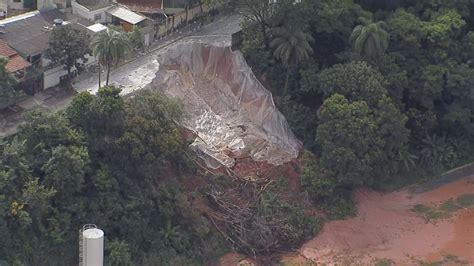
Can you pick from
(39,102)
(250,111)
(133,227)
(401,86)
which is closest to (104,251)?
(133,227)

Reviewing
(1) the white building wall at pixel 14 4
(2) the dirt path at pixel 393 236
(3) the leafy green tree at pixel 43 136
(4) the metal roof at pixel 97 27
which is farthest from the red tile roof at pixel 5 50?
(2) the dirt path at pixel 393 236

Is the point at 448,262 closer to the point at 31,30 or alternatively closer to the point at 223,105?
the point at 223,105

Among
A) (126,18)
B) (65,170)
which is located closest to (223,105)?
(126,18)

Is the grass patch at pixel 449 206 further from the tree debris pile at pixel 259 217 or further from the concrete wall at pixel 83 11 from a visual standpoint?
the concrete wall at pixel 83 11

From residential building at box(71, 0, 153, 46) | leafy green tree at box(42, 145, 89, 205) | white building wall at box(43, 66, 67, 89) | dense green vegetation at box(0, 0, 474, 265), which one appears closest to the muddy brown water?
dense green vegetation at box(0, 0, 474, 265)

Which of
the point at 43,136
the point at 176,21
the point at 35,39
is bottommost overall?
the point at 43,136

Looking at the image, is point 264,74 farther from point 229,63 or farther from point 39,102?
point 39,102
